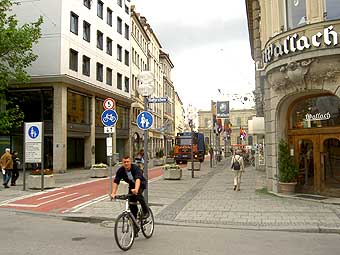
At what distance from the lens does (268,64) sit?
15.1 m

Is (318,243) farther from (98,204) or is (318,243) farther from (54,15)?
(54,15)

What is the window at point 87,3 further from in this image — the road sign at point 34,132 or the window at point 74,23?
the road sign at point 34,132

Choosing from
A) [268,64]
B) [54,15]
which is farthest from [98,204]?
[54,15]

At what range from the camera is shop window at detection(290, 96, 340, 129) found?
46.4 ft

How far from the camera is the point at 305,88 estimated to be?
13797 mm

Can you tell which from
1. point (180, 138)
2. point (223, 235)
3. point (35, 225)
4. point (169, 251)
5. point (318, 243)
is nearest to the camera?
point (169, 251)

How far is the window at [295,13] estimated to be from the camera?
1387 centimetres

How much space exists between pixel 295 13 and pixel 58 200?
10128 mm

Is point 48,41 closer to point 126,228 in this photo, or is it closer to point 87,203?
point 87,203

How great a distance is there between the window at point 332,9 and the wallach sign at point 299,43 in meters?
0.43

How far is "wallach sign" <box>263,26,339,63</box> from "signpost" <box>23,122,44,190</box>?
9637 mm

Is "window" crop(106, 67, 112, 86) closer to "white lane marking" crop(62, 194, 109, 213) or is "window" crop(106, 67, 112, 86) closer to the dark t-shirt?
"white lane marking" crop(62, 194, 109, 213)

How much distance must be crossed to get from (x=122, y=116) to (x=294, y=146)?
30.9 meters

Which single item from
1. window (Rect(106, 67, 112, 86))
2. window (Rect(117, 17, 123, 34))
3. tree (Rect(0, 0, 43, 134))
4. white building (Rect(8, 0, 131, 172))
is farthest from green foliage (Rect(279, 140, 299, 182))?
window (Rect(117, 17, 123, 34))
